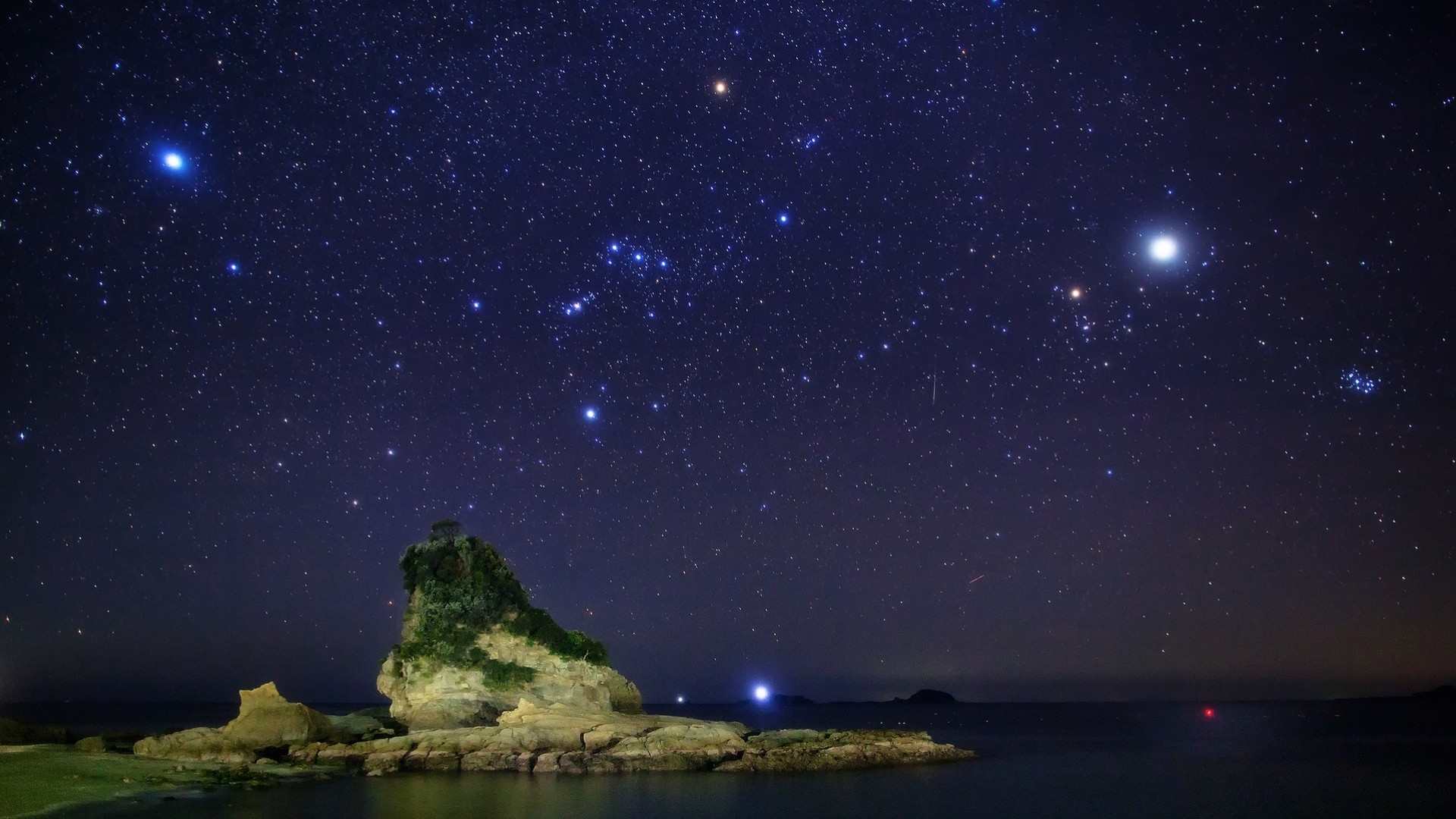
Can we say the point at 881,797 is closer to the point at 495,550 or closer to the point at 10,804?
the point at 495,550

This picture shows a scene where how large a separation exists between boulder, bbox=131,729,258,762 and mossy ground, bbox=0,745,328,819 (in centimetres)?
105

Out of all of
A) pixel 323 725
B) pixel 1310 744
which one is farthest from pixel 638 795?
pixel 1310 744

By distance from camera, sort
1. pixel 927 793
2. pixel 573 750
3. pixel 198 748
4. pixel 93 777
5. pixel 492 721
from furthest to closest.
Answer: pixel 492 721
pixel 573 750
pixel 198 748
pixel 927 793
pixel 93 777

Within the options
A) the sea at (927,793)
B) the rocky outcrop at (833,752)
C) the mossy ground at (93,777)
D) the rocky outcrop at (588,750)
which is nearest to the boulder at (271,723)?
the rocky outcrop at (588,750)

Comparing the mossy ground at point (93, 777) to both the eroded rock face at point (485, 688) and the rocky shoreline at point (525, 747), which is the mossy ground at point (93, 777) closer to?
the rocky shoreline at point (525, 747)

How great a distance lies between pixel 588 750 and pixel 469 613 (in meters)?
11.5

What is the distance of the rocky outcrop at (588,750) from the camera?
159 feet

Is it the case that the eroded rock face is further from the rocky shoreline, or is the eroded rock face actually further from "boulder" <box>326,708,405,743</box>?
the rocky shoreline

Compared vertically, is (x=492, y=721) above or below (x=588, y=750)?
above

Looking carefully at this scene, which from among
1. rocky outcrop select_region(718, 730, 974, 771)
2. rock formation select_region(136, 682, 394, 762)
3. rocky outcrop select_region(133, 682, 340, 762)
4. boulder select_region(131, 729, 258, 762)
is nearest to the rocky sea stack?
rock formation select_region(136, 682, 394, 762)

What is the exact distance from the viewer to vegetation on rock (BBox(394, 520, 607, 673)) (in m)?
55.4

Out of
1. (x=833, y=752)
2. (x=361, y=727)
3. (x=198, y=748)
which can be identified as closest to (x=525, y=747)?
(x=361, y=727)

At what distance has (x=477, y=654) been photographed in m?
55.4

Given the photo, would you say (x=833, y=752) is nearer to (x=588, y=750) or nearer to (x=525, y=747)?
(x=588, y=750)
